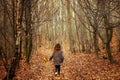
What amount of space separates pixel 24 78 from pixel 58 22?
39726mm

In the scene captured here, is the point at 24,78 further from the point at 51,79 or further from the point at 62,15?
the point at 62,15

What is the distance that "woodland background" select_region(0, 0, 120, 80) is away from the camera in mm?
11297

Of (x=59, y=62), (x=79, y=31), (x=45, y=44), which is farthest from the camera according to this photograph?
(x=45, y=44)

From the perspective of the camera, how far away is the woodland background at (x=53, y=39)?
1130 centimetres

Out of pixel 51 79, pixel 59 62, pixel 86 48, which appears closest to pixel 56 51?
pixel 59 62

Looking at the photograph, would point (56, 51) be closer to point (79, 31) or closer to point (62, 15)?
point (79, 31)

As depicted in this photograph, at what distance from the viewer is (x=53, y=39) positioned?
4744cm

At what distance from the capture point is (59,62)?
42.4 ft

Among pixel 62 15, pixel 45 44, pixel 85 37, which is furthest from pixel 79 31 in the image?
pixel 62 15

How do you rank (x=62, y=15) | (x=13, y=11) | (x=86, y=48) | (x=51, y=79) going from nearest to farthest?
(x=13, y=11)
(x=51, y=79)
(x=86, y=48)
(x=62, y=15)

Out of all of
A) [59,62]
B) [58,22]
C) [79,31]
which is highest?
[58,22]

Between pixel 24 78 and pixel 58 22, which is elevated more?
pixel 58 22

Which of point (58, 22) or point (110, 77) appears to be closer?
point (110, 77)

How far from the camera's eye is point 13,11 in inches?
432
